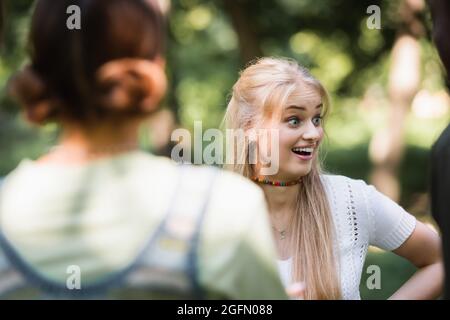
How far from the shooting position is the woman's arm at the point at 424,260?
103 inches

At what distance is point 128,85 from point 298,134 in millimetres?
1306

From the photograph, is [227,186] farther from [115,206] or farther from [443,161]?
[443,161]

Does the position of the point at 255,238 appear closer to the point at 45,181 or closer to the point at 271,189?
the point at 45,181

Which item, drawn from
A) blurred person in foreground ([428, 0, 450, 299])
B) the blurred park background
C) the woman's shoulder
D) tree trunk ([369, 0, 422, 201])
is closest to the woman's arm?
the woman's shoulder

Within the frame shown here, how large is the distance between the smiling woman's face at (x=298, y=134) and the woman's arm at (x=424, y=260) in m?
0.45

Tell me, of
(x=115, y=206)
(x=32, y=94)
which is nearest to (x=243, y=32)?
(x=32, y=94)

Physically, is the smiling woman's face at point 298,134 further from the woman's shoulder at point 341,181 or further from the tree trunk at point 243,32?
the tree trunk at point 243,32

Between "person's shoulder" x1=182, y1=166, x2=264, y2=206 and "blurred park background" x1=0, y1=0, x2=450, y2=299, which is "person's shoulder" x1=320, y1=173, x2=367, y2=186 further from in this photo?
"blurred park background" x1=0, y1=0, x2=450, y2=299

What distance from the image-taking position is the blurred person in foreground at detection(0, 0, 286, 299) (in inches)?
53.4

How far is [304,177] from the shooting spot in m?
2.73

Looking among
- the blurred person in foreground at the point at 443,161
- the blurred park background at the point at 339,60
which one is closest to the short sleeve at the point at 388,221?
the blurred person in foreground at the point at 443,161

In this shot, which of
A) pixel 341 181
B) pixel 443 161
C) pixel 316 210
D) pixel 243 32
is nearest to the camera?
pixel 443 161
